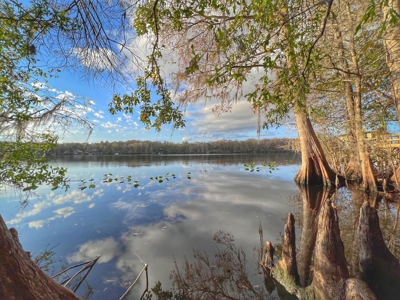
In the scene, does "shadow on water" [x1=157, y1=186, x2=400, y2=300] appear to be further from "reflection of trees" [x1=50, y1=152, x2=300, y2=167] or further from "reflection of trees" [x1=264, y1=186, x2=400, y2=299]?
"reflection of trees" [x1=50, y1=152, x2=300, y2=167]

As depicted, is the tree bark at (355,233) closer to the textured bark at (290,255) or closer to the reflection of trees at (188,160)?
the textured bark at (290,255)

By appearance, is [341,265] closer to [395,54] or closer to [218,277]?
[218,277]

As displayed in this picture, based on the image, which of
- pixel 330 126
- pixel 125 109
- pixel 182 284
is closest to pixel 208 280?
pixel 182 284

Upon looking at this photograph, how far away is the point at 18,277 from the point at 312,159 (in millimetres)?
13288

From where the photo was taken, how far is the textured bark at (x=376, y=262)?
8.01ft

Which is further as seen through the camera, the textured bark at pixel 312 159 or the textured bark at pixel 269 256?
the textured bark at pixel 312 159

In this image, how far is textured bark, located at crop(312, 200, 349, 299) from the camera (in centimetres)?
242

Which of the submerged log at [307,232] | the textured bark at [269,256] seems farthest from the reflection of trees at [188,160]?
the textured bark at [269,256]

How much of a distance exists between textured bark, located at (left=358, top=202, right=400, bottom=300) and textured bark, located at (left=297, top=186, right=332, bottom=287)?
897 millimetres

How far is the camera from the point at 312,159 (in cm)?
1158

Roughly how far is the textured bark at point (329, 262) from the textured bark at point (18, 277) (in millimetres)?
3014

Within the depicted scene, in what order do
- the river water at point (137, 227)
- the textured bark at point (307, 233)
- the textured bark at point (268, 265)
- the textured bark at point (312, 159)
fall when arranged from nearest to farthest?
the textured bark at point (268, 265), the textured bark at point (307, 233), the river water at point (137, 227), the textured bark at point (312, 159)

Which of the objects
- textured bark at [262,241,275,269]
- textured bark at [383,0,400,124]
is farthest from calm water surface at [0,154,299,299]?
textured bark at [383,0,400,124]

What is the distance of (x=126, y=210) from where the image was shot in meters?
7.52
